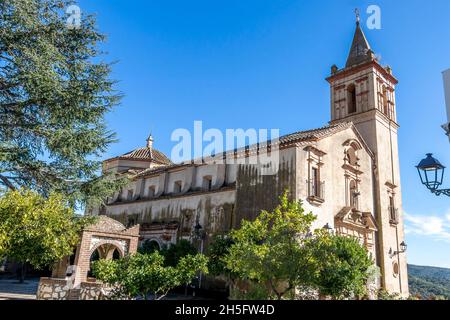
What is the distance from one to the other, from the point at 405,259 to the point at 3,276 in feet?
99.4

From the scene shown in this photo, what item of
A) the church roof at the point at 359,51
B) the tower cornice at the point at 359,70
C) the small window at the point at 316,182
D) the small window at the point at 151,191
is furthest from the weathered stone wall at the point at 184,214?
the church roof at the point at 359,51

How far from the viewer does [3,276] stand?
2642 centimetres

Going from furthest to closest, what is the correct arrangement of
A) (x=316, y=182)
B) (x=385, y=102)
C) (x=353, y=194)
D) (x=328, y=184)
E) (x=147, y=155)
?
(x=147, y=155) → (x=385, y=102) → (x=353, y=194) → (x=328, y=184) → (x=316, y=182)

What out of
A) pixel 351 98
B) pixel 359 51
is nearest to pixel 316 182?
pixel 351 98

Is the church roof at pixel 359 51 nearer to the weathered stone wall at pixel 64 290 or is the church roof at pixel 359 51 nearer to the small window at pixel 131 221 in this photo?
the small window at pixel 131 221

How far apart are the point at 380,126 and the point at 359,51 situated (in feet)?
24.6

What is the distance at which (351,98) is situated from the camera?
29438 millimetres

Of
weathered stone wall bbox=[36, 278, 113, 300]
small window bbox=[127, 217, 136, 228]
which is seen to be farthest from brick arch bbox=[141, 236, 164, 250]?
weathered stone wall bbox=[36, 278, 113, 300]

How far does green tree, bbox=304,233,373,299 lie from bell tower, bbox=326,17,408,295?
843cm

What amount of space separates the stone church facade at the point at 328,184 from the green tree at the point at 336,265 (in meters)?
3.61

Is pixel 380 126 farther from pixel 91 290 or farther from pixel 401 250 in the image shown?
pixel 91 290
